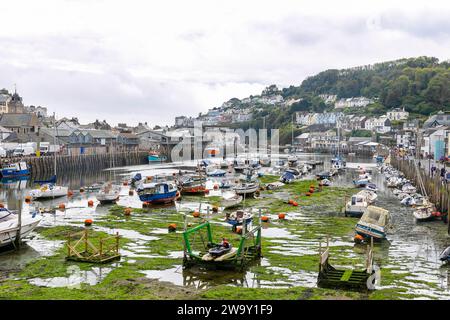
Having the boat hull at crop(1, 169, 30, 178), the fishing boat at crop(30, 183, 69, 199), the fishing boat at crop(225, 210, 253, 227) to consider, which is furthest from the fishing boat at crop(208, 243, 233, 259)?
the boat hull at crop(1, 169, 30, 178)

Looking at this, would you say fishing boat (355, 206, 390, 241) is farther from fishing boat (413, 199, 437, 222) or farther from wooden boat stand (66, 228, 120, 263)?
wooden boat stand (66, 228, 120, 263)

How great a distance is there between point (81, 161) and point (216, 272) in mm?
75424

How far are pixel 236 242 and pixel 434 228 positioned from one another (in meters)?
14.3

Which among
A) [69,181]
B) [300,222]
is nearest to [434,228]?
[300,222]

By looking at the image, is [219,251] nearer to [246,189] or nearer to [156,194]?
[156,194]

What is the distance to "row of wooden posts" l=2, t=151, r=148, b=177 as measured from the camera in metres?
77.5

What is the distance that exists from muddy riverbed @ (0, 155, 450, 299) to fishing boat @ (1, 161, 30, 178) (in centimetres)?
3170

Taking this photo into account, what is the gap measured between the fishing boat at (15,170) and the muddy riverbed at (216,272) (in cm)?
3170

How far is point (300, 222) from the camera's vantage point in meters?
33.7

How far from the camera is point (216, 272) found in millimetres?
20766

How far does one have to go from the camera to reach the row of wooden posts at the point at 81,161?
7750 centimetres

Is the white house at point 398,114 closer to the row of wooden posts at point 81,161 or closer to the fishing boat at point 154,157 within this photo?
the fishing boat at point 154,157

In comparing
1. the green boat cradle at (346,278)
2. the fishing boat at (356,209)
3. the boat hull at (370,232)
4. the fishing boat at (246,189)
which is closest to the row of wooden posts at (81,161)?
the fishing boat at (246,189)
